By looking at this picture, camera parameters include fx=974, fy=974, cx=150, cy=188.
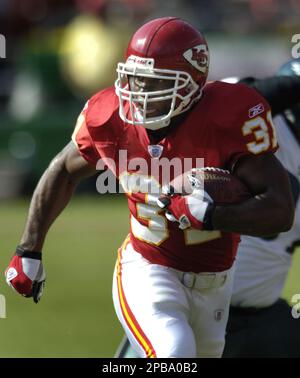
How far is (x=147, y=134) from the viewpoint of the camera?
3.87 meters

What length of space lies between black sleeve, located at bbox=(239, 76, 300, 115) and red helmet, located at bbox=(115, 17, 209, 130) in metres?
0.81

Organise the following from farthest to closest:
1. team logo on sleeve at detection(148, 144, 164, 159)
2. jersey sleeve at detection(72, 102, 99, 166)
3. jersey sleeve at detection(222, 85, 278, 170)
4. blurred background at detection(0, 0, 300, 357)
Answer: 1. blurred background at detection(0, 0, 300, 357)
2. jersey sleeve at detection(72, 102, 99, 166)
3. team logo on sleeve at detection(148, 144, 164, 159)
4. jersey sleeve at detection(222, 85, 278, 170)

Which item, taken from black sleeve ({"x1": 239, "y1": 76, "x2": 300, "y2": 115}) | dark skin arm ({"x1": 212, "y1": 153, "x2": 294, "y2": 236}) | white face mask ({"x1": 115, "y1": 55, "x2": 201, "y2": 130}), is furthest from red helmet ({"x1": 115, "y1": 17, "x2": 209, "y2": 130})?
black sleeve ({"x1": 239, "y1": 76, "x2": 300, "y2": 115})

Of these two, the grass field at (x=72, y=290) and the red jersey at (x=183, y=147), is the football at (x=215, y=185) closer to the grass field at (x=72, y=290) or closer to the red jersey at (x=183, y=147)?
the red jersey at (x=183, y=147)

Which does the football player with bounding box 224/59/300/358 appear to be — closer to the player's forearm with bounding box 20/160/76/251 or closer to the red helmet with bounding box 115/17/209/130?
the red helmet with bounding box 115/17/209/130

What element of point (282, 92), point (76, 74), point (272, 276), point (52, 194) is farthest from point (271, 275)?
point (76, 74)

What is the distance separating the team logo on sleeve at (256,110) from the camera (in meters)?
3.70

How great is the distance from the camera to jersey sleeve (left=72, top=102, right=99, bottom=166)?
3998 mm

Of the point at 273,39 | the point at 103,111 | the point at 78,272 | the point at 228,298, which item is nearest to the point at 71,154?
the point at 103,111

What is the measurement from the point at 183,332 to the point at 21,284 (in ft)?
2.59

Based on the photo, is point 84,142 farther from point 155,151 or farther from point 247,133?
point 247,133

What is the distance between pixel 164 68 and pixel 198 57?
18cm

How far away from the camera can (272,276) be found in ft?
15.6

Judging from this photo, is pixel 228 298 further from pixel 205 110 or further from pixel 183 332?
pixel 205 110
